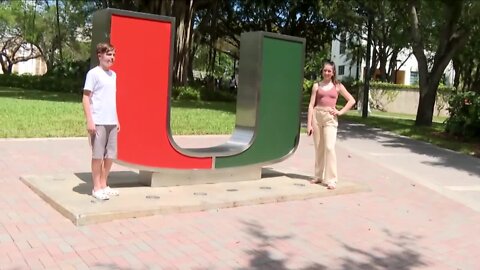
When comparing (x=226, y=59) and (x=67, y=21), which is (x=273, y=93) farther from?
(x=226, y=59)

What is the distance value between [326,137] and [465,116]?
9593mm

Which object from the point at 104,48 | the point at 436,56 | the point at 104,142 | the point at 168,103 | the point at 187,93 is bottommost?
the point at 104,142

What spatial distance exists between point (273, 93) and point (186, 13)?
20.1m

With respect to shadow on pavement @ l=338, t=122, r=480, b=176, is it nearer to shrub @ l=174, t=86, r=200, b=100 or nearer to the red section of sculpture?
the red section of sculpture

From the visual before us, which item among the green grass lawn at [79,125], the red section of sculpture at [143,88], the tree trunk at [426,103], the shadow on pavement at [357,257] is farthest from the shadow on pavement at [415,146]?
the red section of sculpture at [143,88]

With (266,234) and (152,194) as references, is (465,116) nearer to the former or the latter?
(152,194)

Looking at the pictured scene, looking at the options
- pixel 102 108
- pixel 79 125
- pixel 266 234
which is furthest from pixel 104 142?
pixel 79 125

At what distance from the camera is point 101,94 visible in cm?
566

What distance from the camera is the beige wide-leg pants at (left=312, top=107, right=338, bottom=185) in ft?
A: 24.5

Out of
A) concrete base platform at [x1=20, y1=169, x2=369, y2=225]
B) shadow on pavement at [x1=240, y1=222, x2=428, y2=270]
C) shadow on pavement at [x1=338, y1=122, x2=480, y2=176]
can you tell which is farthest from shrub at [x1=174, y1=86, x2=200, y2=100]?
shadow on pavement at [x1=240, y1=222, x2=428, y2=270]

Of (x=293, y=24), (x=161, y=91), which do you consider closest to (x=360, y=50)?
(x=293, y=24)

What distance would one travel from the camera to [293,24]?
3612 centimetres

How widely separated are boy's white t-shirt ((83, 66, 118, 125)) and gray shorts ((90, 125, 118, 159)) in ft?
0.26

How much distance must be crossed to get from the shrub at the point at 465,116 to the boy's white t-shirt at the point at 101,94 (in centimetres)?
1198
